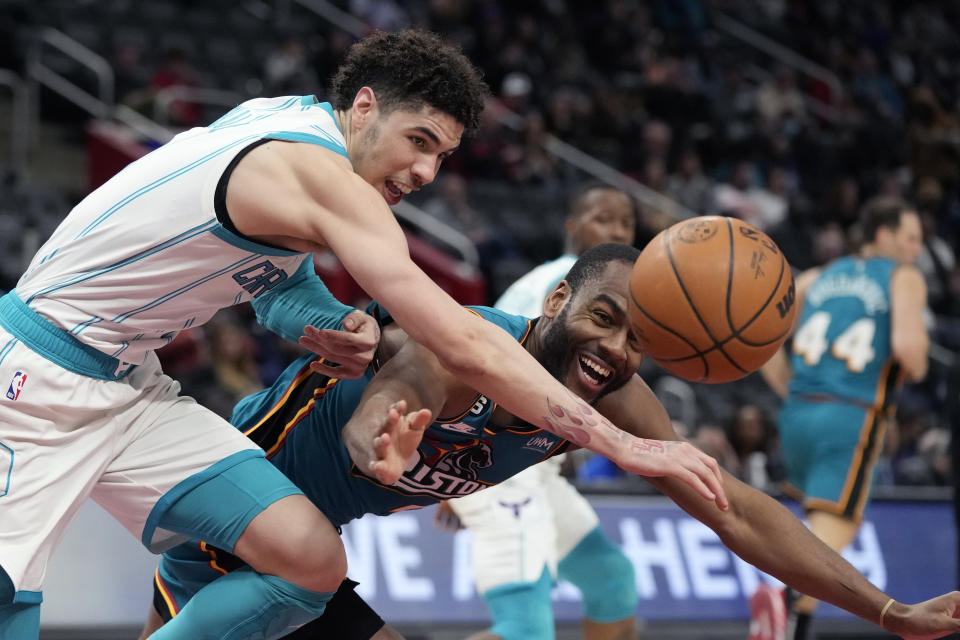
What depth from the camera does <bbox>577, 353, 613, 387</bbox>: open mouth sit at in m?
3.21

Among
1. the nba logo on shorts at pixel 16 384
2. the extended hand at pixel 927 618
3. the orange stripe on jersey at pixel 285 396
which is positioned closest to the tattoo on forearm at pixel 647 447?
the extended hand at pixel 927 618

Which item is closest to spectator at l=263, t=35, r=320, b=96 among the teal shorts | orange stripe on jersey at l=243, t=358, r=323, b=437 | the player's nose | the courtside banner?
the courtside banner

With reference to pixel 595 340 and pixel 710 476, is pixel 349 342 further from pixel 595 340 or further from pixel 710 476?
pixel 710 476

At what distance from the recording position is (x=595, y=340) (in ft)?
10.6

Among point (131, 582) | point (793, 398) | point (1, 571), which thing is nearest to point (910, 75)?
point (793, 398)

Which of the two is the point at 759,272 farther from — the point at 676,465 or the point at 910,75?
the point at 910,75

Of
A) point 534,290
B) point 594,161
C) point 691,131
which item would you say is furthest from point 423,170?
point 691,131

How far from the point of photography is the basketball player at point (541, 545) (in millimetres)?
4508

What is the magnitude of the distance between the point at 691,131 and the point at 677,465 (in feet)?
39.1

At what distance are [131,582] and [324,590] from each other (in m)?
3.46

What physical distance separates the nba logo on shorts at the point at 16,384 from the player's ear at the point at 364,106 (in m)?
1.05

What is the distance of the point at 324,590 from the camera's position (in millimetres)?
3051

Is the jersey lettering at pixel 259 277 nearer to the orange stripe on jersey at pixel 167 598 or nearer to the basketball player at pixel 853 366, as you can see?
the orange stripe on jersey at pixel 167 598

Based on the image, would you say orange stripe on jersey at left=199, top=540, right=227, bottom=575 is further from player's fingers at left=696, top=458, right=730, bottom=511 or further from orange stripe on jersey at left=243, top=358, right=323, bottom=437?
player's fingers at left=696, top=458, right=730, bottom=511
